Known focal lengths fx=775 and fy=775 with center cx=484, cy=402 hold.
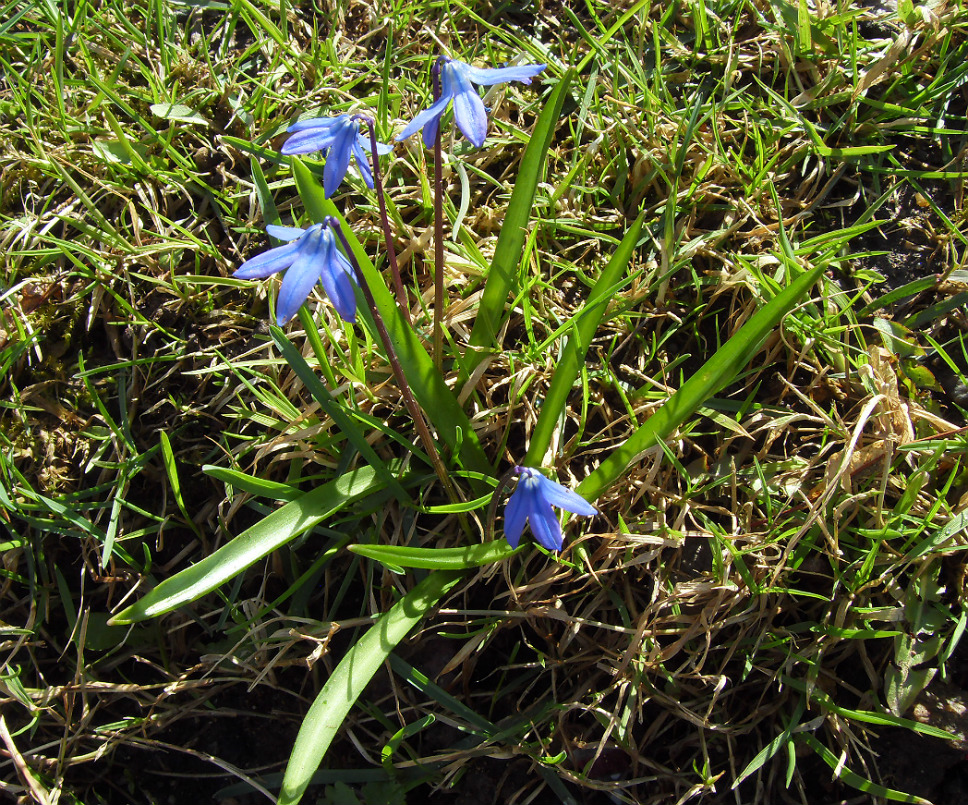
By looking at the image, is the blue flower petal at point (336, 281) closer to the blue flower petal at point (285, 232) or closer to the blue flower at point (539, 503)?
the blue flower petal at point (285, 232)

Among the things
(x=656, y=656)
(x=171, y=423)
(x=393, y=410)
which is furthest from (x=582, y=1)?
(x=656, y=656)

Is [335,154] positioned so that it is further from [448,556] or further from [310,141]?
[448,556]

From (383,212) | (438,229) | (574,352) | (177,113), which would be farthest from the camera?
(177,113)

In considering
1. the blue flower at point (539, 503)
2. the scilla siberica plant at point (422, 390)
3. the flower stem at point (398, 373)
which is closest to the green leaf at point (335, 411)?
the scilla siberica plant at point (422, 390)

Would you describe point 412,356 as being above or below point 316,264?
below

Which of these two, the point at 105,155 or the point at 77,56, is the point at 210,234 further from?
the point at 77,56

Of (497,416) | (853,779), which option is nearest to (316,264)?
(497,416)
